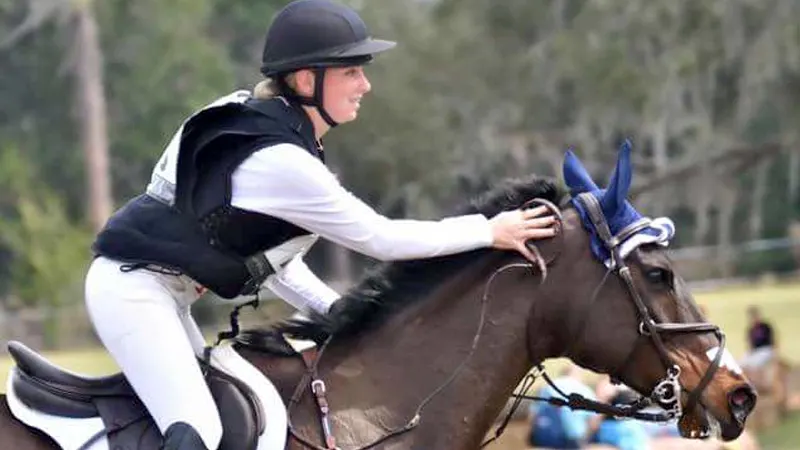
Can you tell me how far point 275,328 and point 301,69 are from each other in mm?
792

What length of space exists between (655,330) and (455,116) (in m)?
42.5

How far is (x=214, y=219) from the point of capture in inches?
155

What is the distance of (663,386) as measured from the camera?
13.8 feet

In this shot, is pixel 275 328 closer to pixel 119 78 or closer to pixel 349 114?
pixel 349 114

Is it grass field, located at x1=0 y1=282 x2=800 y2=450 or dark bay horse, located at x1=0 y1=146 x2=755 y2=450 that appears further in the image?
grass field, located at x1=0 y1=282 x2=800 y2=450

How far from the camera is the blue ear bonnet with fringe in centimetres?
419

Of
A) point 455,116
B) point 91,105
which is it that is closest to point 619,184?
point 91,105

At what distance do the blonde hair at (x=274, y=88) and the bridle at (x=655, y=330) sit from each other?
3.16 feet

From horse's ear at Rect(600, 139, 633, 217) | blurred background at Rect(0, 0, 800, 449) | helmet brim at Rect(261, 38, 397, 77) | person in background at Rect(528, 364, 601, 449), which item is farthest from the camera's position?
blurred background at Rect(0, 0, 800, 449)

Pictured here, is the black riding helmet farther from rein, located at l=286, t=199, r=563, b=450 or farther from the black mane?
rein, located at l=286, t=199, r=563, b=450

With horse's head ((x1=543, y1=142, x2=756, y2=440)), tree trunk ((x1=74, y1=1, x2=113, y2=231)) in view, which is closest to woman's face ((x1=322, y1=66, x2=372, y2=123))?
horse's head ((x1=543, y1=142, x2=756, y2=440))

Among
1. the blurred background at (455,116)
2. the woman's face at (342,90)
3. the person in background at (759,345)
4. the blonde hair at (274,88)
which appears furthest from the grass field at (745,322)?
the blonde hair at (274,88)

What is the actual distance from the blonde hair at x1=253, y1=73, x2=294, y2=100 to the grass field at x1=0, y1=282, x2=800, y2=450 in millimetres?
11895

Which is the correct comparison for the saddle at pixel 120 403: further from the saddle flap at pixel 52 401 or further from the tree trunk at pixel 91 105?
the tree trunk at pixel 91 105
